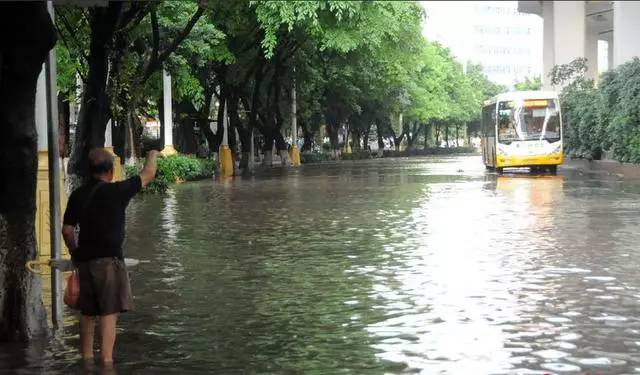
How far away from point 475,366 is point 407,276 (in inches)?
172

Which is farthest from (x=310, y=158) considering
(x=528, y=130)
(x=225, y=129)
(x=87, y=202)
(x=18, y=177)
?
(x=87, y=202)

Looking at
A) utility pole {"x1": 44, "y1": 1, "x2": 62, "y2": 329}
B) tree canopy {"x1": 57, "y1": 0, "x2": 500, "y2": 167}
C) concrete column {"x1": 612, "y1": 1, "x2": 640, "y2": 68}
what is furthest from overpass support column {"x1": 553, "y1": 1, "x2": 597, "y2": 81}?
utility pole {"x1": 44, "y1": 1, "x2": 62, "y2": 329}

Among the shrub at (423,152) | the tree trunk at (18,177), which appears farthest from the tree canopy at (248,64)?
the tree trunk at (18,177)

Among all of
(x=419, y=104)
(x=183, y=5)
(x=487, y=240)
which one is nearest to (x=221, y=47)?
(x=183, y=5)

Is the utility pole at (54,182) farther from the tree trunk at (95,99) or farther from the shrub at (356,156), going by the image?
the shrub at (356,156)

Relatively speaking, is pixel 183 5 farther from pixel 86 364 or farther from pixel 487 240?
pixel 86 364

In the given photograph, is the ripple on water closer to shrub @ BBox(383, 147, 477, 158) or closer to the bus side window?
the bus side window

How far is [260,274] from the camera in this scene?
1189 centimetres

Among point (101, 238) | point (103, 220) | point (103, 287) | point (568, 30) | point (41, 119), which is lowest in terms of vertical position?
point (103, 287)

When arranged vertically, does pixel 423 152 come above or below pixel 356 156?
above

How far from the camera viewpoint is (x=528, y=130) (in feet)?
124

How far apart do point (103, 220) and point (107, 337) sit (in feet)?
2.98

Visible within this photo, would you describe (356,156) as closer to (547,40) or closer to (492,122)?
(547,40)

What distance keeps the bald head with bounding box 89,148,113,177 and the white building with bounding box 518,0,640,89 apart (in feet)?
122
